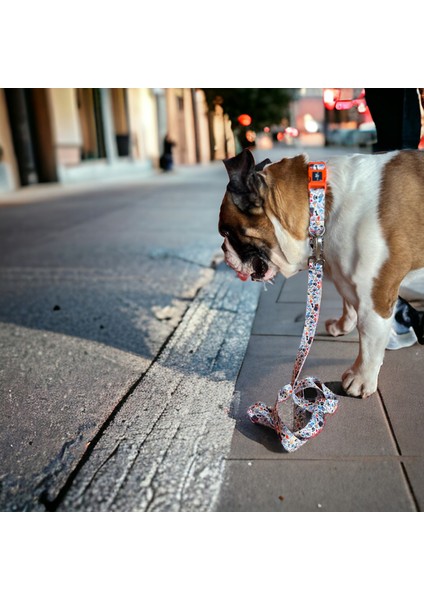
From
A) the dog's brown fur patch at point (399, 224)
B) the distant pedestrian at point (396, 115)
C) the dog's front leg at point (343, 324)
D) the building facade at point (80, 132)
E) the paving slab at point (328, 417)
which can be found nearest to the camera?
the paving slab at point (328, 417)

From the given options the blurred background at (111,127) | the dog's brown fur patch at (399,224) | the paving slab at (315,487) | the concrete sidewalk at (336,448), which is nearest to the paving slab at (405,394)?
the concrete sidewalk at (336,448)

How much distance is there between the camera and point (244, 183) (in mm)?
2562

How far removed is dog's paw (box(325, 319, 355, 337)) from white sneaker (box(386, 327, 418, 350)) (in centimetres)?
30

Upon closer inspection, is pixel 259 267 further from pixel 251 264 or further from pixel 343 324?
pixel 343 324

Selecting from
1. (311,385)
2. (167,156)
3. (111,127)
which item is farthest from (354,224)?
(167,156)

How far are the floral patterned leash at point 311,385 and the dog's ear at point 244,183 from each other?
0.86ft

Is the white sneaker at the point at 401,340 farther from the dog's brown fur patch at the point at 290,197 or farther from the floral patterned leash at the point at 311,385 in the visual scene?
the dog's brown fur patch at the point at 290,197

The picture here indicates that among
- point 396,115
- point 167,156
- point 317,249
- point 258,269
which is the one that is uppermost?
point 396,115

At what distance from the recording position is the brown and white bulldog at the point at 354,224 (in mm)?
2502

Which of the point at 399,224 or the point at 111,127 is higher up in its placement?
the point at 111,127

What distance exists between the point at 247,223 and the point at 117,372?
4.31ft

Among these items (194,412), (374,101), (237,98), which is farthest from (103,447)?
(237,98)
